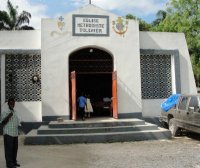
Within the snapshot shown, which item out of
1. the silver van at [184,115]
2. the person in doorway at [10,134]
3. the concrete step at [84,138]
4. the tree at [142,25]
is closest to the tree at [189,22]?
the tree at [142,25]

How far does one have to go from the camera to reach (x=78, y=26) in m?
16.8

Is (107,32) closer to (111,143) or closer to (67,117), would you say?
(67,117)

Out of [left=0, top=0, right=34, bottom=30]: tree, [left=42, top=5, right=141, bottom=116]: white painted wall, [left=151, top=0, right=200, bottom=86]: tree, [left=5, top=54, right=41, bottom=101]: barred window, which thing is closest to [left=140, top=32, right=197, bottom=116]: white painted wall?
[left=42, top=5, right=141, bottom=116]: white painted wall

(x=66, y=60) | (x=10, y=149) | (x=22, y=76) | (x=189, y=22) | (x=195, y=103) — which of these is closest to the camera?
(x=10, y=149)

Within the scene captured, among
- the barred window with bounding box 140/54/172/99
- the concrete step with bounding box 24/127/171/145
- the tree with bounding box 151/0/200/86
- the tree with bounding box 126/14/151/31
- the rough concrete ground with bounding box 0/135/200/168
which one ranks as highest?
the tree with bounding box 126/14/151/31

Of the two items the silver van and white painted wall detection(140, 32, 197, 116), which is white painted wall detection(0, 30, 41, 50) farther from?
the silver van

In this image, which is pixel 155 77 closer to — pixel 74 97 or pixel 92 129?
pixel 74 97

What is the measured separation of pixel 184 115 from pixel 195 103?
72 centimetres

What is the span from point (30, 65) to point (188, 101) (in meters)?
7.43

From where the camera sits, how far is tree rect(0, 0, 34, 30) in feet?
114

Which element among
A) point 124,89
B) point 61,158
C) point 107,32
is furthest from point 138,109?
point 61,158

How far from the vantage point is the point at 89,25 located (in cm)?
1684

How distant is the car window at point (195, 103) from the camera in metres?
12.4

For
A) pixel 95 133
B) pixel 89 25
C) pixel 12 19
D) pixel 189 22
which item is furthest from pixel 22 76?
pixel 12 19
